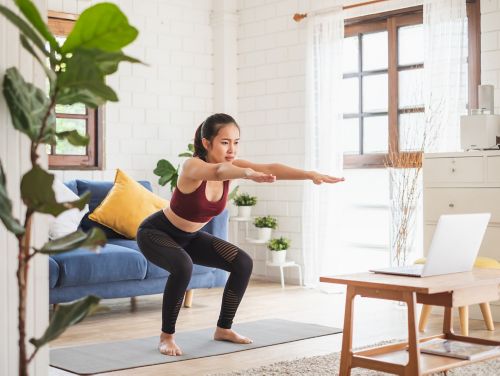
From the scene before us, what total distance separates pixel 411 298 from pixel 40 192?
158 cm

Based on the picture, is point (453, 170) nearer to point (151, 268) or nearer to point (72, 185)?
point (151, 268)

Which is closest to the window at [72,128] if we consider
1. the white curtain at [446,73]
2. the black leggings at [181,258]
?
the black leggings at [181,258]

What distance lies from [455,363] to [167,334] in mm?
1592

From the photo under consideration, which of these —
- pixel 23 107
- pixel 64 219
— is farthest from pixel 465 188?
pixel 23 107

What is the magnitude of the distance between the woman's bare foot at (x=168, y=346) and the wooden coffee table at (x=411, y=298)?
113cm

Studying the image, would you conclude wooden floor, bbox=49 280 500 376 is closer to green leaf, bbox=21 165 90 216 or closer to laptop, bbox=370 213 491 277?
laptop, bbox=370 213 491 277

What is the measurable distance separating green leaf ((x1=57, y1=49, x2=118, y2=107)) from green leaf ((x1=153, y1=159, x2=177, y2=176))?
4717 millimetres

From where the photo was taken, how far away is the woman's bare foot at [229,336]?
410cm

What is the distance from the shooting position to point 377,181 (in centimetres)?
621

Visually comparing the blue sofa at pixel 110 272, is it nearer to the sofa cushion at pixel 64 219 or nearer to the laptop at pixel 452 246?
the sofa cushion at pixel 64 219

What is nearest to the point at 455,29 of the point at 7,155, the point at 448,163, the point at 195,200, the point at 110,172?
the point at 448,163

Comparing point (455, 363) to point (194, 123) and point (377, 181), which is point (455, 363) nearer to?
point (377, 181)

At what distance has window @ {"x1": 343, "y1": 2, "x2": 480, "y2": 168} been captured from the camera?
583cm

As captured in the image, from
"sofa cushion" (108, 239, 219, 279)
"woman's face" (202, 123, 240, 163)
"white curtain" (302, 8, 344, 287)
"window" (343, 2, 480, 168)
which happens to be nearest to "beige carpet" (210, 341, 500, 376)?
"woman's face" (202, 123, 240, 163)
